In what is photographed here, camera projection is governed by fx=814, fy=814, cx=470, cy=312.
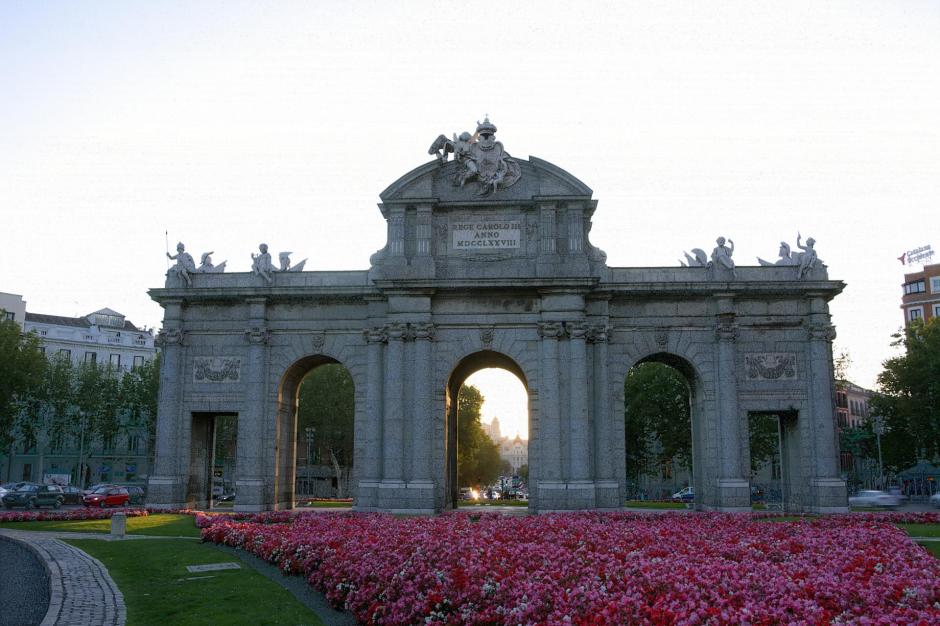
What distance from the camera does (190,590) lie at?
19.1 meters

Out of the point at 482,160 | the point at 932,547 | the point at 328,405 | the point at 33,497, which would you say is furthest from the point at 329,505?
the point at 932,547

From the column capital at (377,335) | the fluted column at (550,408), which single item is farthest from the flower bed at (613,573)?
the column capital at (377,335)

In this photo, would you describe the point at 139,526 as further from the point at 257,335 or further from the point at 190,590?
the point at 190,590

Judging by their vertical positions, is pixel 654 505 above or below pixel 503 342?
below

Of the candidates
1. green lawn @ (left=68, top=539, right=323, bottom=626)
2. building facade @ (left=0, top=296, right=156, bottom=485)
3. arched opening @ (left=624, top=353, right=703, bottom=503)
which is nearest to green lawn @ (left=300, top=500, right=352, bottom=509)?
green lawn @ (left=68, top=539, right=323, bottom=626)

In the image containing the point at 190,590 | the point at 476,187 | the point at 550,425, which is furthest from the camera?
the point at 476,187

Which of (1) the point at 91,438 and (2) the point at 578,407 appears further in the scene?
(1) the point at 91,438

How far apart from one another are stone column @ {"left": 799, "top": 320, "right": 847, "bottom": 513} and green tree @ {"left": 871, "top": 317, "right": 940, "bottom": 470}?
23.9 metres

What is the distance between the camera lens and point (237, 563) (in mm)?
23312

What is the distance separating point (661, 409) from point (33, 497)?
46053mm

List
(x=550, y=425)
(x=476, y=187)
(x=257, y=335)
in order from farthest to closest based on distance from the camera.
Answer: (x=257, y=335) < (x=476, y=187) < (x=550, y=425)

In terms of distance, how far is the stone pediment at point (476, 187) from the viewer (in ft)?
128

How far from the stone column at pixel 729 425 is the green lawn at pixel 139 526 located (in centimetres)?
2301

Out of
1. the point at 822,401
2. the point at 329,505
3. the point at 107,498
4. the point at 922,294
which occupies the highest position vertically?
the point at 922,294
